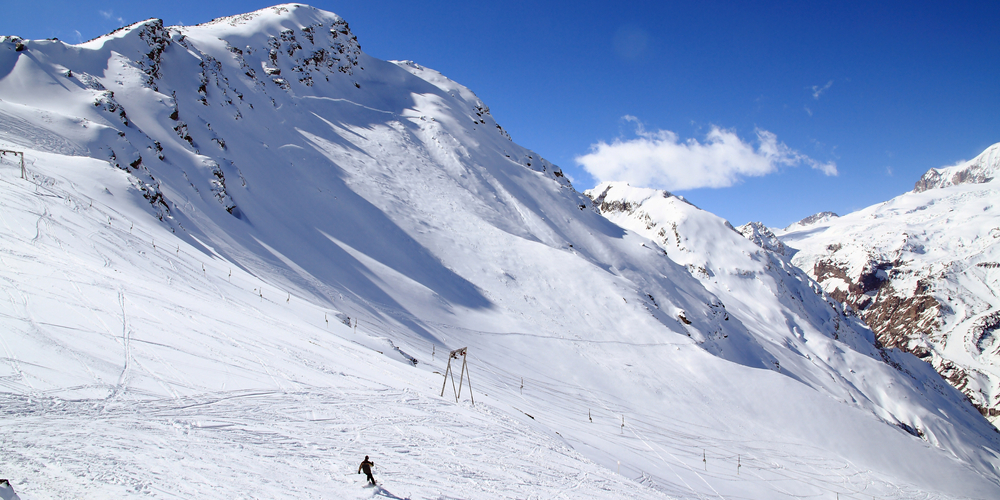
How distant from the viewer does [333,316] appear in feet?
68.4

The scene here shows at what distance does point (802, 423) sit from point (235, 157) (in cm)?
5430

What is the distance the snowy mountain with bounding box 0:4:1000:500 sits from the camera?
7.95 metres

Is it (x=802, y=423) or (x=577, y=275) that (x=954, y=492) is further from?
(x=577, y=275)

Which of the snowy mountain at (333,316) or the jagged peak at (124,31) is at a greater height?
the jagged peak at (124,31)

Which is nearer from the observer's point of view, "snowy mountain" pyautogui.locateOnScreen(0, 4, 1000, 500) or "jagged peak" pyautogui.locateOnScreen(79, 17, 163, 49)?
"snowy mountain" pyautogui.locateOnScreen(0, 4, 1000, 500)

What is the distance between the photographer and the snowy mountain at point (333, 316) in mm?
7945

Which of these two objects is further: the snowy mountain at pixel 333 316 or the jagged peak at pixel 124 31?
the jagged peak at pixel 124 31

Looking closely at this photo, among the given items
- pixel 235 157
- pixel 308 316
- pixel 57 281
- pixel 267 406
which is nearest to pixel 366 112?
pixel 235 157

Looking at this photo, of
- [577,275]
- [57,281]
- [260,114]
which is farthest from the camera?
[260,114]

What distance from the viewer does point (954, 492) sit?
3750 cm

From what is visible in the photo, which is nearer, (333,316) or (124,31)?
(333,316)

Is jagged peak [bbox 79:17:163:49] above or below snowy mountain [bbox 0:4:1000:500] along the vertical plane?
above

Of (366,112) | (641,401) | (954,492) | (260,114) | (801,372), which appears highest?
(366,112)

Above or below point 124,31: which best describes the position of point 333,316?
below
